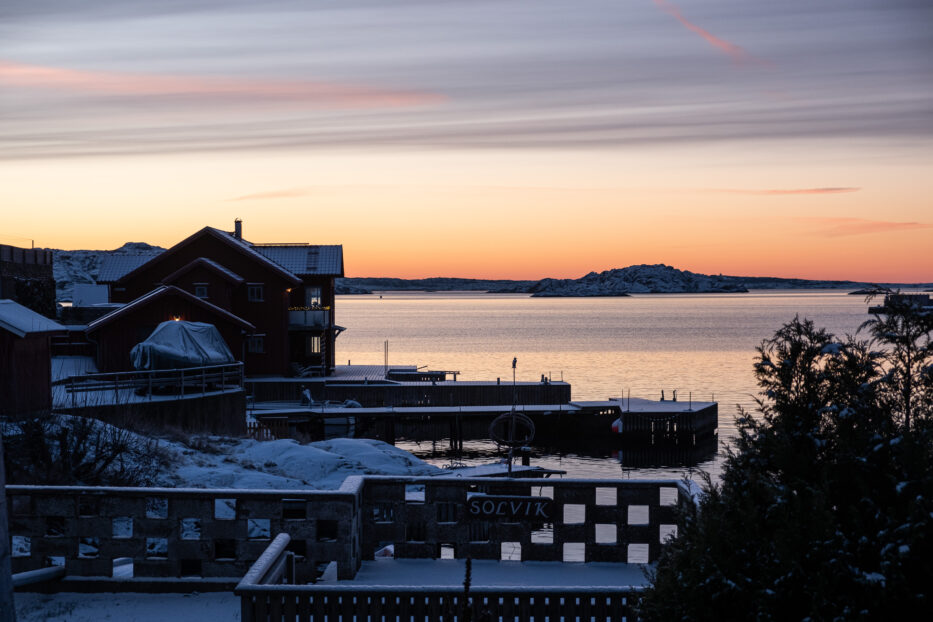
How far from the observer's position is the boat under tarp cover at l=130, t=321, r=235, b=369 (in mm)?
36219

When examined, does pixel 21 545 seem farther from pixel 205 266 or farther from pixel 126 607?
pixel 205 266

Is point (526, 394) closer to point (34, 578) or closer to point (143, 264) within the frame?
point (143, 264)

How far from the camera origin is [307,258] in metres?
61.5

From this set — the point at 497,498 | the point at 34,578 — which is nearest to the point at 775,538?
the point at 497,498

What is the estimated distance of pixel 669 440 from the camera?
57.8 m

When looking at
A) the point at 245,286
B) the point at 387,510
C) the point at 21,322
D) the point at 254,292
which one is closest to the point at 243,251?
the point at 245,286

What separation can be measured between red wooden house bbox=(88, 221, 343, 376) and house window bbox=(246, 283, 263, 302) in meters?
0.06

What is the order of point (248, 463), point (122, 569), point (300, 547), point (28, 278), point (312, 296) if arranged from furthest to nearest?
point (312, 296) < point (28, 278) < point (248, 463) < point (122, 569) < point (300, 547)

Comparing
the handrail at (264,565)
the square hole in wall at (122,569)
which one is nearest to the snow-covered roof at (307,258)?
the square hole in wall at (122,569)

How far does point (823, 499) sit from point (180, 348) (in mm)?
35016

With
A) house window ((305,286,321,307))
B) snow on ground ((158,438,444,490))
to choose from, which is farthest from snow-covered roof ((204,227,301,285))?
snow on ground ((158,438,444,490))

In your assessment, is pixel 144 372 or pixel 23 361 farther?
pixel 144 372

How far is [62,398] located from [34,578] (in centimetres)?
2430

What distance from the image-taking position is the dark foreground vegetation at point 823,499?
4812mm
